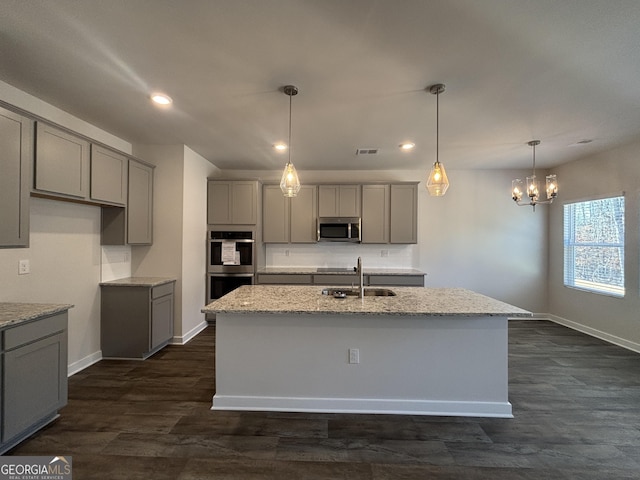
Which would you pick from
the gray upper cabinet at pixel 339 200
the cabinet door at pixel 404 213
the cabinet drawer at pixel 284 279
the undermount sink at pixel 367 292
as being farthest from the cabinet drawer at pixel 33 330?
the cabinet door at pixel 404 213

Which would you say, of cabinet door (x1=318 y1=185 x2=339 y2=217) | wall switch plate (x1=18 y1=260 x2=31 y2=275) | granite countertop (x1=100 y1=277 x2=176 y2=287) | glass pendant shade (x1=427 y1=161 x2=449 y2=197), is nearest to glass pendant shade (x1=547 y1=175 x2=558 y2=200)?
glass pendant shade (x1=427 y1=161 x2=449 y2=197)

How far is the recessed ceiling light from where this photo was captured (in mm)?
2523

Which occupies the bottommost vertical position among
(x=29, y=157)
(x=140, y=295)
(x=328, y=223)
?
(x=140, y=295)

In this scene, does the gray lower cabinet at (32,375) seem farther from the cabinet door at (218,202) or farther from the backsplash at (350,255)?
the backsplash at (350,255)

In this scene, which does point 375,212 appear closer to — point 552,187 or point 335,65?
point 552,187

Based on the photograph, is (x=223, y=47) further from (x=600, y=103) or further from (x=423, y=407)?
(x=600, y=103)

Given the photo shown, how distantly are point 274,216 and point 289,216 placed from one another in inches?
10.0

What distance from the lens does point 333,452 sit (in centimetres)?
192

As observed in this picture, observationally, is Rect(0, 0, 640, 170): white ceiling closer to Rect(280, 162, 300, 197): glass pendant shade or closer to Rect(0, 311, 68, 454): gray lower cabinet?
Rect(280, 162, 300, 197): glass pendant shade

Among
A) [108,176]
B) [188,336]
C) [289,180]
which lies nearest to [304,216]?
[289,180]

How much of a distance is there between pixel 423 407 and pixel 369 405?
0.43 meters

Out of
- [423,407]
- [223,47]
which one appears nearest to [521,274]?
[423,407]

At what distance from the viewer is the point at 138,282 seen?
3.40 metres

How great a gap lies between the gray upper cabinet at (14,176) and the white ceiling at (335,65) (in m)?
0.45
